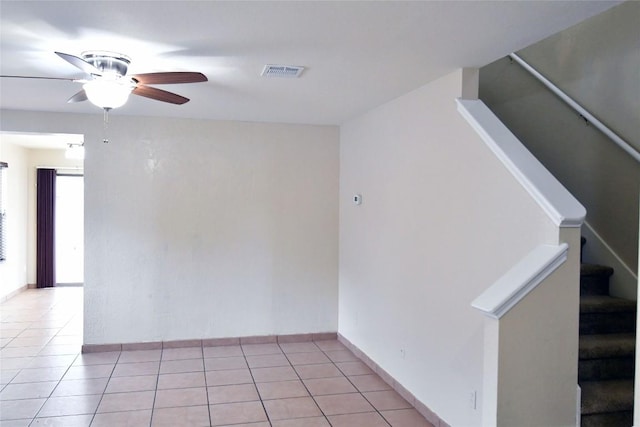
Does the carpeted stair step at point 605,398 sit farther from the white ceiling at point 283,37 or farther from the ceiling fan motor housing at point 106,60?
the ceiling fan motor housing at point 106,60

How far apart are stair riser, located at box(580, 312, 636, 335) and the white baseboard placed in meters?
0.23

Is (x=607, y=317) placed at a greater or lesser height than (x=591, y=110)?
lesser

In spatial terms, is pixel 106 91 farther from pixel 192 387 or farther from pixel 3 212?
pixel 3 212

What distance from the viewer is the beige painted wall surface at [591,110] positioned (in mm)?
3320

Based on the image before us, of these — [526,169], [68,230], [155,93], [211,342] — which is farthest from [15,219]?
[526,169]

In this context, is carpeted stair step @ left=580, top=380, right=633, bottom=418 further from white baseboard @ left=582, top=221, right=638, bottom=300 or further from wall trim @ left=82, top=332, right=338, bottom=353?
wall trim @ left=82, top=332, right=338, bottom=353

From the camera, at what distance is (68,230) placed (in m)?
8.48

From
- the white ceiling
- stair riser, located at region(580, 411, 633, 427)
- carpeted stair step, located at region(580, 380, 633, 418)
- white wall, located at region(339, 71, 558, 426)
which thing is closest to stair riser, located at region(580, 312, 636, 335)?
carpeted stair step, located at region(580, 380, 633, 418)

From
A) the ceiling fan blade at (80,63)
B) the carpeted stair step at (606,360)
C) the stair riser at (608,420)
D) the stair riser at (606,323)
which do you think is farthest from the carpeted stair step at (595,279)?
the ceiling fan blade at (80,63)

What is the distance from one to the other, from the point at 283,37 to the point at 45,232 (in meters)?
7.11

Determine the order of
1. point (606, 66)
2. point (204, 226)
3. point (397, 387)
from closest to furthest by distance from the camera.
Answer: point (606, 66), point (397, 387), point (204, 226)

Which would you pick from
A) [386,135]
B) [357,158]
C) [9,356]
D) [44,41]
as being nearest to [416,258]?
[386,135]

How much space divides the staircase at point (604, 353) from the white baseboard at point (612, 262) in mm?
77

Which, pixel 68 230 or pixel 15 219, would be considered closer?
pixel 15 219
